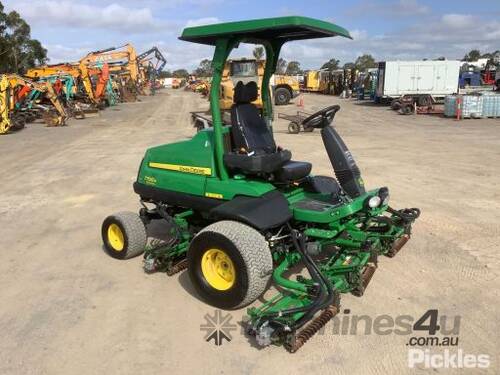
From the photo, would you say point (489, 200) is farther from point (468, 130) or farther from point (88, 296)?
point (468, 130)

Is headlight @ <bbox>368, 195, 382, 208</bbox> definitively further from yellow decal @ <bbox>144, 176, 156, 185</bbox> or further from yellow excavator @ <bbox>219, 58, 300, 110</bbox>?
yellow decal @ <bbox>144, 176, 156, 185</bbox>

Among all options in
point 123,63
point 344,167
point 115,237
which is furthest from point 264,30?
point 123,63

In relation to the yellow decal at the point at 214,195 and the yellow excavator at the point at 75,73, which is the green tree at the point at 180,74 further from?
the yellow decal at the point at 214,195

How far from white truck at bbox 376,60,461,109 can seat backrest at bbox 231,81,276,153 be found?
19.5 m

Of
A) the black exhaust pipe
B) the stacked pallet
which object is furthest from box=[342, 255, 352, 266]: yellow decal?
the stacked pallet

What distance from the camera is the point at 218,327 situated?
11.3 feet

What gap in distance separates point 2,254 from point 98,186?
2964mm

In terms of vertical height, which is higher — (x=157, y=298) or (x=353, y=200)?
(x=353, y=200)

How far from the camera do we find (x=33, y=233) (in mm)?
5609

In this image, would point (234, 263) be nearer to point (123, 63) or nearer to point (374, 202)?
point (374, 202)

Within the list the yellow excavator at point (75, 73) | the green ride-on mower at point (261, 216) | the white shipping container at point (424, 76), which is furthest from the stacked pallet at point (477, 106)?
the yellow excavator at point (75, 73)

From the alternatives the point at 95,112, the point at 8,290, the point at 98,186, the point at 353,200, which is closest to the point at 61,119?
the point at 95,112

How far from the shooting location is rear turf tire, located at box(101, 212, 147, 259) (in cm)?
464

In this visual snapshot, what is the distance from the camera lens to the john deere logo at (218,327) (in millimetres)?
3307
